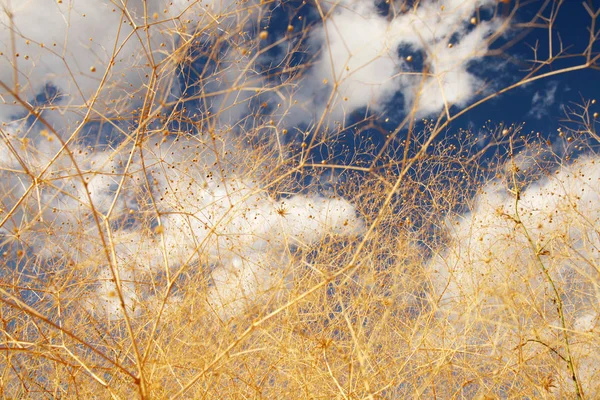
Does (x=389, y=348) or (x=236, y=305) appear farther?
(x=389, y=348)

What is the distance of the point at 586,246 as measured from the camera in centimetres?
264

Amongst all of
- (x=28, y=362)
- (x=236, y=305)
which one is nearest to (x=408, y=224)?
(x=236, y=305)

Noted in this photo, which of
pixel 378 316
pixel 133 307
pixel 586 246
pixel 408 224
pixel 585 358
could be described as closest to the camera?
pixel 586 246

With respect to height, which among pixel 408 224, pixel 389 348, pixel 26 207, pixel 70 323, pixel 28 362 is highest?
pixel 408 224

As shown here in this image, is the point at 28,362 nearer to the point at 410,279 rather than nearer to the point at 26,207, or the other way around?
the point at 26,207

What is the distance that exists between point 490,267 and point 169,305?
Answer: 2.19 meters

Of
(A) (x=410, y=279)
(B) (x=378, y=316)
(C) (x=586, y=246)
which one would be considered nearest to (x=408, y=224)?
(A) (x=410, y=279)

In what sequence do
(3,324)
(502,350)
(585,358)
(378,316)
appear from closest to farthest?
(3,324) < (502,350) < (585,358) < (378,316)

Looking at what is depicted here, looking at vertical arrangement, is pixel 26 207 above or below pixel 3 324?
above

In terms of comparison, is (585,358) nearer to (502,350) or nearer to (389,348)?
(502,350)

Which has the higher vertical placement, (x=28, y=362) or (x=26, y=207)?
(x=26, y=207)

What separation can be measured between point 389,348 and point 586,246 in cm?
152

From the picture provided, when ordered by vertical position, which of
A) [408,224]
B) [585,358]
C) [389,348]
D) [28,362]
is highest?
[408,224]

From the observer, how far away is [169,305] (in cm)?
297
